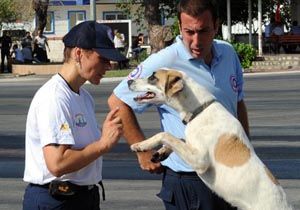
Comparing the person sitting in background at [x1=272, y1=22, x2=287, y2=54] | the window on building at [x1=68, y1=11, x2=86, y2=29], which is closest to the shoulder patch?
the person sitting in background at [x1=272, y1=22, x2=287, y2=54]

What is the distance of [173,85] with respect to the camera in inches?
183

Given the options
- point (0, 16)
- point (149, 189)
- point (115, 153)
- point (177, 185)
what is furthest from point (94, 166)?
point (0, 16)

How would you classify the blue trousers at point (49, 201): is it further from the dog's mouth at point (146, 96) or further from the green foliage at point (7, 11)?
the green foliage at point (7, 11)

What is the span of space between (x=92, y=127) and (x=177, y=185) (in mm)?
647

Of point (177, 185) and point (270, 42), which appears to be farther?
point (270, 42)

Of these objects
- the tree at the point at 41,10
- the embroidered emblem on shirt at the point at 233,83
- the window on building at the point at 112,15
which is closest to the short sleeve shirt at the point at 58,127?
the embroidered emblem on shirt at the point at 233,83

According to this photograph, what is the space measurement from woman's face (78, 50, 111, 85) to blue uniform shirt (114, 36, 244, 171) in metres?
0.31

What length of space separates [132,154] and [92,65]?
8.79 m

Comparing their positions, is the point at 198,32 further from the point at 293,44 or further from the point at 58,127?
the point at 293,44

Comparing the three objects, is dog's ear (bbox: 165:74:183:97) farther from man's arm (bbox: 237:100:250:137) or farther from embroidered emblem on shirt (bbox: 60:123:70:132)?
man's arm (bbox: 237:100:250:137)

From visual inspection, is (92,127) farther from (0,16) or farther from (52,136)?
(0,16)

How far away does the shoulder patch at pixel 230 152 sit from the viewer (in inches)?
180

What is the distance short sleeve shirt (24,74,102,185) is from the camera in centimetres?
460

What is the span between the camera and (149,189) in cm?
1045
